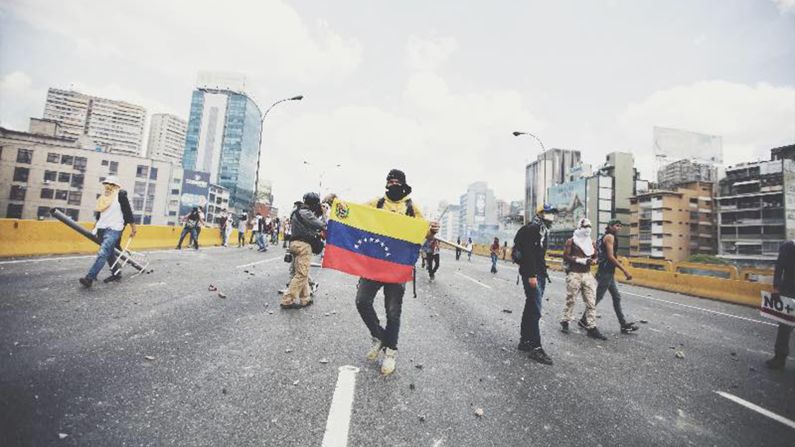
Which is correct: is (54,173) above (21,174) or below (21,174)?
above

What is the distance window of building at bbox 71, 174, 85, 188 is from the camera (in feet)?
238

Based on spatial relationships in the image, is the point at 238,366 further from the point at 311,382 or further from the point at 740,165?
the point at 740,165

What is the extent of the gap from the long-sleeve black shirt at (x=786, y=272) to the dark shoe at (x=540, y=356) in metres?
3.90

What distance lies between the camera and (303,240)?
21.0 feet

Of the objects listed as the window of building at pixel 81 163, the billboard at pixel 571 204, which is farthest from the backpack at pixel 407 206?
the billboard at pixel 571 204

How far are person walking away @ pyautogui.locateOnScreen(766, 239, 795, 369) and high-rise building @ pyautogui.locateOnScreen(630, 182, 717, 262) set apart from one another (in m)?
86.8

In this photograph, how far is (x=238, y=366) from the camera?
3.47m

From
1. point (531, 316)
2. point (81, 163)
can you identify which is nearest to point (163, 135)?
point (81, 163)

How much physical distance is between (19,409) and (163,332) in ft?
6.36

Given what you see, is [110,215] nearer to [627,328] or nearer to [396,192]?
[396,192]

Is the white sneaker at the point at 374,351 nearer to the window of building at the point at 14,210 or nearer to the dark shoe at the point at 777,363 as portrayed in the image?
the dark shoe at the point at 777,363

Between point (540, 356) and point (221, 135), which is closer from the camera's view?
point (540, 356)

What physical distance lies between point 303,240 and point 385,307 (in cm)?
309

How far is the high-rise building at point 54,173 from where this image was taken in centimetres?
6806
